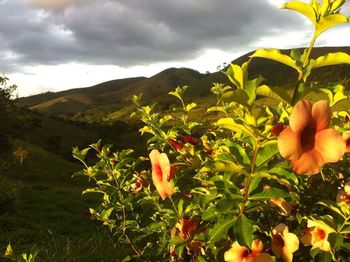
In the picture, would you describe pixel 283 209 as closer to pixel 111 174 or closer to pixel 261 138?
pixel 261 138

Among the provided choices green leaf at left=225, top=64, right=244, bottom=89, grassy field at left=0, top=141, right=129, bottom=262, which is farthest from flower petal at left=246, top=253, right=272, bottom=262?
grassy field at left=0, top=141, right=129, bottom=262

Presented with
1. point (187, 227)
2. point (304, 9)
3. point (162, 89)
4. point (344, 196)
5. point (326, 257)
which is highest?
point (304, 9)

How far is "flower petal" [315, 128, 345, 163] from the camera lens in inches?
55.5

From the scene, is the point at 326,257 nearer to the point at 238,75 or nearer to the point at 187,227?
the point at 187,227

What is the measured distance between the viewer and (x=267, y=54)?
1619mm

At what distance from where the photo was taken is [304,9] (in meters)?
1.63

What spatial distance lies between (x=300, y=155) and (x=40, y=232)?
955 centimetres

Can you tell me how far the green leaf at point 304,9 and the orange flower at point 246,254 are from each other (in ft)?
3.00

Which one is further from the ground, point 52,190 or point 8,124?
point 8,124

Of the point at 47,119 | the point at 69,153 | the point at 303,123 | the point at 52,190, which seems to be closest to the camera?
the point at 303,123

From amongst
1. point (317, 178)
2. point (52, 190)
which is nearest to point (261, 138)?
point (317, 178)

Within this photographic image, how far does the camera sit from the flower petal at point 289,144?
1381mm

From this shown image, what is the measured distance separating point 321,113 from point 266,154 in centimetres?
29

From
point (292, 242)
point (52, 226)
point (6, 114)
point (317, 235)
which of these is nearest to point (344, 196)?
point (317, 235)
